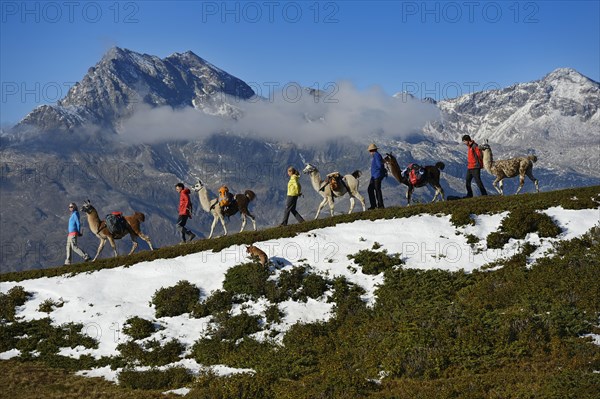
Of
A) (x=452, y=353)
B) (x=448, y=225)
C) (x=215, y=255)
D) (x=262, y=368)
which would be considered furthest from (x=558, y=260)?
(x=215, y=255)

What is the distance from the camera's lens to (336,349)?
1812cm

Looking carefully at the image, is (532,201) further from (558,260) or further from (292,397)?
(292,397)

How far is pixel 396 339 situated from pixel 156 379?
7.39 meters

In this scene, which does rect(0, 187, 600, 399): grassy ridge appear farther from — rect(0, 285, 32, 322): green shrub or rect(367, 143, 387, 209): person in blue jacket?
rect(367, 143, 387, 209): person in blue jacket

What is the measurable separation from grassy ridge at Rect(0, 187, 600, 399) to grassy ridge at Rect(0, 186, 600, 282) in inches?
11.9

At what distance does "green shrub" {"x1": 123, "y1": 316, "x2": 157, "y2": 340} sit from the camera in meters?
21.1

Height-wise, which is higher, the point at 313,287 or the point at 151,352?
the point at 313,287

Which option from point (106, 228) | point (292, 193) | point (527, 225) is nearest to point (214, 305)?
point (292, 193)

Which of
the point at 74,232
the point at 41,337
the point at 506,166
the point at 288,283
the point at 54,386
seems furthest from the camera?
the point at 506,166

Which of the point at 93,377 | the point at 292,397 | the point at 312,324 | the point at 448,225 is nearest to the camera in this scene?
the point at 292,397

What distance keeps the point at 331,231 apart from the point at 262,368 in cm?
1073

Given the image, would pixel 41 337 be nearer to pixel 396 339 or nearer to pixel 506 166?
pixel 396 339

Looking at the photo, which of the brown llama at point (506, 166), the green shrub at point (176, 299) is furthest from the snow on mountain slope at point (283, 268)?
the brown llama at point (506, 166)

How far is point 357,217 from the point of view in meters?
28.5
